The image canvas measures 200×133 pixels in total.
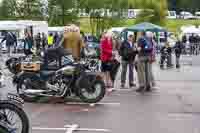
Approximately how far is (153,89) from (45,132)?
813 cm

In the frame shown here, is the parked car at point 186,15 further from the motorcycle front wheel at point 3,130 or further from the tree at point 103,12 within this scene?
the motorcycle front wheel at point 3,130

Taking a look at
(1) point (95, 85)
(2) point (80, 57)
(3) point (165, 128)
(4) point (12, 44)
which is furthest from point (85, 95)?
Answer: (4) point (12, 44)

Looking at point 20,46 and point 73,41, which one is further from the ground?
point 73,41

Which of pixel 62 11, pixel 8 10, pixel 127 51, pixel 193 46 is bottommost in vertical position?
pixel 193 46

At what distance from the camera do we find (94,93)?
47.1ft

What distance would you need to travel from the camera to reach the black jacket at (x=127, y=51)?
18.1 meters

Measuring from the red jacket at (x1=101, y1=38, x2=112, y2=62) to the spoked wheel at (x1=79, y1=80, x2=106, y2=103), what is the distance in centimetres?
306

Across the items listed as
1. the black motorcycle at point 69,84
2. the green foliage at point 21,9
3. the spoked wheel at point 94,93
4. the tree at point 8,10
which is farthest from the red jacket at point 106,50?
the tree at point 8,10

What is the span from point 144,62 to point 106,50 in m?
1.09

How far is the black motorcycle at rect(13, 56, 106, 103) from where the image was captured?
46.6 feet

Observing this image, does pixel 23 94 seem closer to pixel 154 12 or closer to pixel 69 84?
pixel 69 84

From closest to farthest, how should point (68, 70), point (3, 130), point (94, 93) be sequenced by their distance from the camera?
1. point (3, 130)
2. point (68, 70)
3. point (94, 93)

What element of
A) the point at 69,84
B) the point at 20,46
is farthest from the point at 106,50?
the point at 20,46

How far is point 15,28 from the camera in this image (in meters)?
53.1
